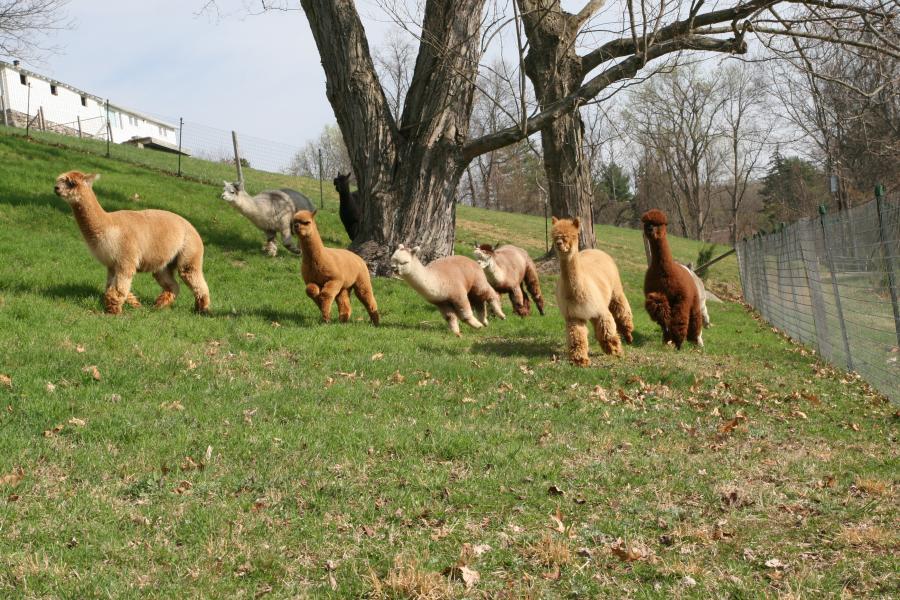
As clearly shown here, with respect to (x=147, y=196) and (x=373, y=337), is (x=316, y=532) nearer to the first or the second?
(x=373, y=337)

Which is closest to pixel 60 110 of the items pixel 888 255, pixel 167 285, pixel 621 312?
pixel 167 285

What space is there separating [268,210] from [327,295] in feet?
19.5

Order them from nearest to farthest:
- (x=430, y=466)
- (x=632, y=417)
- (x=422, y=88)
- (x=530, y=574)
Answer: (x=530, y=574)
(x=430, y=466)
(x=632, y=417)
(x=422, y=88)

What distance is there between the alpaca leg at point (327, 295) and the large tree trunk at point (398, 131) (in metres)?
3.89

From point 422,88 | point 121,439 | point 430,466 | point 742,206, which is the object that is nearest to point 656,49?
point 422,88

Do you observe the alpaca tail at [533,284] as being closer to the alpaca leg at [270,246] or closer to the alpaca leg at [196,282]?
the alpaca leg at [270,246]

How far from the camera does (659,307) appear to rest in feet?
33.5

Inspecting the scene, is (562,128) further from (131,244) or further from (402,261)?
(131,244)

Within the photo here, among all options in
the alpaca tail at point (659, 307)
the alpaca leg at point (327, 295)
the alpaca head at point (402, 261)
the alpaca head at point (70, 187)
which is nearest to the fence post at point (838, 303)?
the alpaca tail at point (659, 307)

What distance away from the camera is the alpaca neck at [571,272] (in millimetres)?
8562

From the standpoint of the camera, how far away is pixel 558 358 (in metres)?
9.06

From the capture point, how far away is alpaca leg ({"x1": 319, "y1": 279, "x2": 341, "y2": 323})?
400 inches

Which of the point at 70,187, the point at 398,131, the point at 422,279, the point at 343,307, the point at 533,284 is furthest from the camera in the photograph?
the point at 398,131

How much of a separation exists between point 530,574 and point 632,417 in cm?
337
